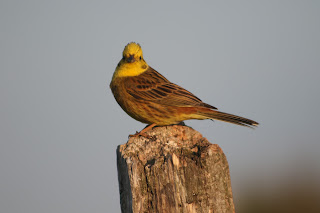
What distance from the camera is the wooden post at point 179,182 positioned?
11.8ft

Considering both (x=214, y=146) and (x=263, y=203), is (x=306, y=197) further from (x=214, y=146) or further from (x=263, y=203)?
(x=214, y=146)

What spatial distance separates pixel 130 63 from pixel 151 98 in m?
0.84

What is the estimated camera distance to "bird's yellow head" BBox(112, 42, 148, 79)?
7523 mm

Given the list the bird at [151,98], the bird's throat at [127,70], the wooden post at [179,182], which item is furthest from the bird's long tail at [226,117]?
the wooden post at [179,182]

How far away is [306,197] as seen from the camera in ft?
33.9

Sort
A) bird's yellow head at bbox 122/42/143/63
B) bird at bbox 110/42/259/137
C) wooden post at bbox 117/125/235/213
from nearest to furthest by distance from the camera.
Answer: wooden post at bbox 117/125/235/213
bird at bbox 110/42/259/137
bird's yellow head at bbox 122/42/143/63

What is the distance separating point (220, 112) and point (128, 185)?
330 centimetres

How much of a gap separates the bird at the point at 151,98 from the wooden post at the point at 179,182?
111 inches

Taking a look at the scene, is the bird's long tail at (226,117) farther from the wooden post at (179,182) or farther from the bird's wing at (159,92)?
the wooden post at (179,182)

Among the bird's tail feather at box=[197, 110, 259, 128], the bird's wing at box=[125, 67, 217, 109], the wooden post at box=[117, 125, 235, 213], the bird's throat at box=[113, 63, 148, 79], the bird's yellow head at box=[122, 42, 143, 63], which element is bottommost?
the wooden post at box=[117, 125, 235, 213]

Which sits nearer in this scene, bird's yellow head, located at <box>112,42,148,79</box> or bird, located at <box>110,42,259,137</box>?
bird, located at <box>110,42,259,137</box>

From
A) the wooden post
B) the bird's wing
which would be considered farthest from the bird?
the wooden post

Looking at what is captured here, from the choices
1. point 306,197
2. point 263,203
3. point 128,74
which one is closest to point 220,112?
point 128,74

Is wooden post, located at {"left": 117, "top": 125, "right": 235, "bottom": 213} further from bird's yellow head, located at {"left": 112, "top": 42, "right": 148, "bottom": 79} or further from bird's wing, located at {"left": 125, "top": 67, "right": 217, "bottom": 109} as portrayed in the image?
bird's yellow head, located at {"left": 112, "top": 42, "right": 148, "bottom": 79}
